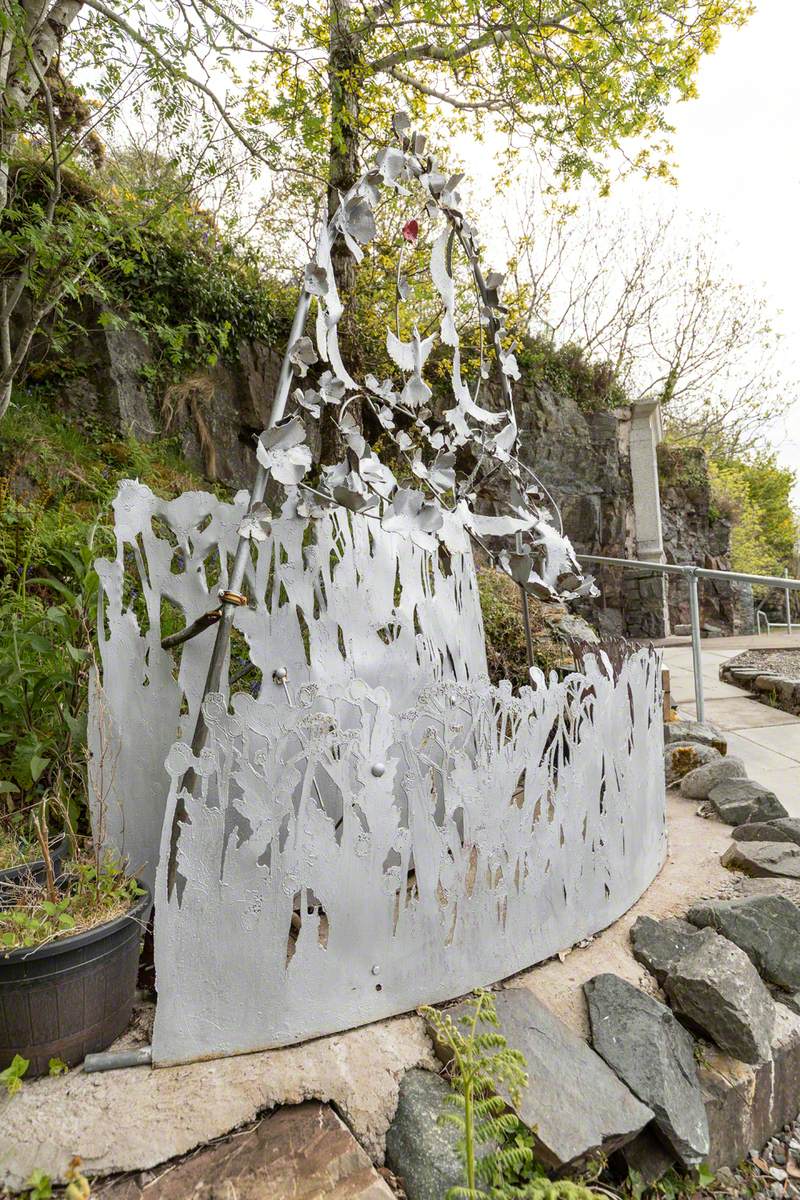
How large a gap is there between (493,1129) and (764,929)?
103cm

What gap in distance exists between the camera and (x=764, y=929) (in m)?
1.74

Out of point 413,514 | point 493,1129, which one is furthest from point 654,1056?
point 413,514

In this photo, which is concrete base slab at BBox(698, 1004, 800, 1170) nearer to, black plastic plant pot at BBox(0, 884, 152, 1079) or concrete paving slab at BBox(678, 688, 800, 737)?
black plastic plant pot at BBox(0, 884, 152, 1079)

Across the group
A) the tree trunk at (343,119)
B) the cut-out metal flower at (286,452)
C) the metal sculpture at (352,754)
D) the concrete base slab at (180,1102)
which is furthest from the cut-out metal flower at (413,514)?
the tree trunk at (343,119)

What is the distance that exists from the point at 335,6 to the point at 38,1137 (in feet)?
18.6

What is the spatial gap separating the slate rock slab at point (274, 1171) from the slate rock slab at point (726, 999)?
2.74 ft

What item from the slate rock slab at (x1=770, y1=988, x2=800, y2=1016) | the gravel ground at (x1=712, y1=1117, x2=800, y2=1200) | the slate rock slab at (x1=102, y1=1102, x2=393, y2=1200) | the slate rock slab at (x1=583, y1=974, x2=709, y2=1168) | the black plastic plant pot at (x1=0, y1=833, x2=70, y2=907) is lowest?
the gravel ground at (x1=712, y1=1117, x2=800, y2=1200)

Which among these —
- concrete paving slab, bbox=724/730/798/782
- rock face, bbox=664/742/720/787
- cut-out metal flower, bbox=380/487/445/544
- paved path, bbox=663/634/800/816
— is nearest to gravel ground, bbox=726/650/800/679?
paved path, bbox=663/634/800/816

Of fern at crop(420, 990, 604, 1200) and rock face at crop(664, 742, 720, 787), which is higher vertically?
rock face at crop(664, 742, 720, 787)

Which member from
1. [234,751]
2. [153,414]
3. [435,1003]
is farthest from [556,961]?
[153,414]

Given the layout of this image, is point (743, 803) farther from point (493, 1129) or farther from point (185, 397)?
point (185, 397)

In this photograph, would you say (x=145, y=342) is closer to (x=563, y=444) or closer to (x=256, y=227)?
(x=256, y=227)

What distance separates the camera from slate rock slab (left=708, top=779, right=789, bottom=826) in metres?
2.50

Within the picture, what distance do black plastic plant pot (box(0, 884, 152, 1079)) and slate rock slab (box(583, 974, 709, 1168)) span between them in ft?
3.38
